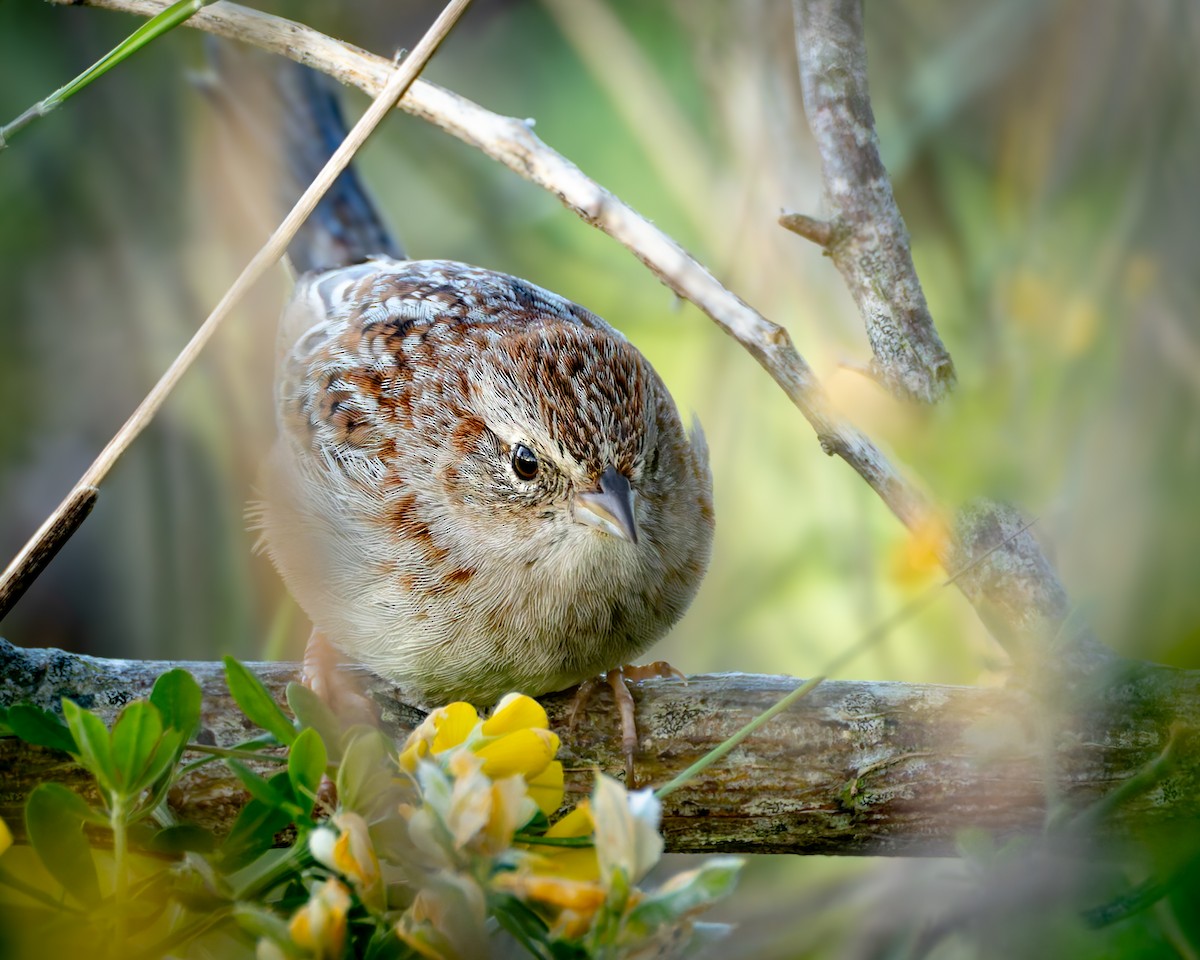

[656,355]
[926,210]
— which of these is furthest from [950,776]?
[656,355]

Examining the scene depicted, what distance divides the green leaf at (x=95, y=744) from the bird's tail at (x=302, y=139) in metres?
2.75

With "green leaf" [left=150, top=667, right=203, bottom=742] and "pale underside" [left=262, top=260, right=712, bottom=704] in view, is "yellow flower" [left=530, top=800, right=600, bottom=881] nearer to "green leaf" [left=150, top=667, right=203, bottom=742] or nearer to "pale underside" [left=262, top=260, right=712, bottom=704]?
"green leaf" [left=150, top=667, right=203, bottom=742]

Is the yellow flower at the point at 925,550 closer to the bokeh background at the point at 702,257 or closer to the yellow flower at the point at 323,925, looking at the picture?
the bokeh background at the point at 702,257

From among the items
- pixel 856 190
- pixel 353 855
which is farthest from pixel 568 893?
pixel 856 190

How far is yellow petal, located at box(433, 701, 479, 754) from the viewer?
1.34 m

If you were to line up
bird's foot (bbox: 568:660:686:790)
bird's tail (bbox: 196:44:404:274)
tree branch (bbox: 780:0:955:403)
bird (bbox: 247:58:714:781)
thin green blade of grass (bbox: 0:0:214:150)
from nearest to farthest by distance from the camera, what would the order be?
1. thin green blade of grass (bbox: 0:0:214:150)
2. tree branch (bbox: 780:0:955:403)
3. bird's foot (bbox: 568:660:686:790)
4. bird (bbox: 247:58:714:781)
5. bird's tail (bbox: 196:44:404:274)

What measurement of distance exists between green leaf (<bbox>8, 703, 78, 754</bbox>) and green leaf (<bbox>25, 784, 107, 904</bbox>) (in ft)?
0.35

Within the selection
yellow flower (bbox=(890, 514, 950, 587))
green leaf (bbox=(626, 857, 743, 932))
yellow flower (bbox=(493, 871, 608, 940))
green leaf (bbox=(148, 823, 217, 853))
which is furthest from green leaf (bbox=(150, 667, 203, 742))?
yellow flower (bbox=(890, 514, 950, 587))

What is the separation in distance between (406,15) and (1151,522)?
3622 mm

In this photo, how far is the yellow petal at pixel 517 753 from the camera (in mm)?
1288

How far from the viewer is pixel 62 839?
1212 millimetres

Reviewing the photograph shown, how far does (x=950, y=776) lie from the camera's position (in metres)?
2.14

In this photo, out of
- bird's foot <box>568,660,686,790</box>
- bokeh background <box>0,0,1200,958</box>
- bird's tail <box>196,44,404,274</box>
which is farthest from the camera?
bird's tail <box>196,44,404,274</box>

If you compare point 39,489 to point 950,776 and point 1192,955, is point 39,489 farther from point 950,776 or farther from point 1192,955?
point 1192,955
